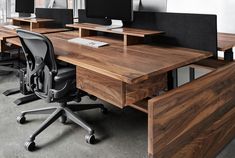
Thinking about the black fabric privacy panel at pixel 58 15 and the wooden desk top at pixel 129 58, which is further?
the black fabric privacy panel at pixel 58 15

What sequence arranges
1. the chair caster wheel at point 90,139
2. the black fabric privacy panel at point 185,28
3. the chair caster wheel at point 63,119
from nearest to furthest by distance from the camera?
the black fabric privacy panel at point 185,28 < the chair caster wheel at point 90,139 < the chair caster wheel at point 63,119

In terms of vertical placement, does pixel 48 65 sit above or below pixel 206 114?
above

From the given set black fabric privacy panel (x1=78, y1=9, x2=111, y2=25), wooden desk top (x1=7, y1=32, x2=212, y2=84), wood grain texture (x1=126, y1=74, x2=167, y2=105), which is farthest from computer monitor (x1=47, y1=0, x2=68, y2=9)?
wood grain texture (x1=126, y1=74, x2=167, y2=105)

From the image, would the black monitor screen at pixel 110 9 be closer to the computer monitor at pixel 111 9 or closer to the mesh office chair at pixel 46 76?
the computer monitor at pixel 111 9

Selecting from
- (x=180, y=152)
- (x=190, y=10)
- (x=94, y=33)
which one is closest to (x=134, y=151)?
(x=180, y=152)

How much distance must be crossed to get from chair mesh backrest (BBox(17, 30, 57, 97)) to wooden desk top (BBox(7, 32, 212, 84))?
9 centimetres

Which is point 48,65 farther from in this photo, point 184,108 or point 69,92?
point 184,108

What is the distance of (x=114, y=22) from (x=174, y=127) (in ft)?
4.79

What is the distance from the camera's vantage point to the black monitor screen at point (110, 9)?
2.11 m

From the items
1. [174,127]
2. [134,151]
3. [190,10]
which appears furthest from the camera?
[190,10]

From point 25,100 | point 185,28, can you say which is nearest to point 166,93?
point 185,28

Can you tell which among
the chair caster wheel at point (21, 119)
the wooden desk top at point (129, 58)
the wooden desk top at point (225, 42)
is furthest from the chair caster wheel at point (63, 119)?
the wooden desk top at point (225, 42)

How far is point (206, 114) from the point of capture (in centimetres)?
161

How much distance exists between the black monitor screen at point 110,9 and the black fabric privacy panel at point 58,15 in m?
0.71
